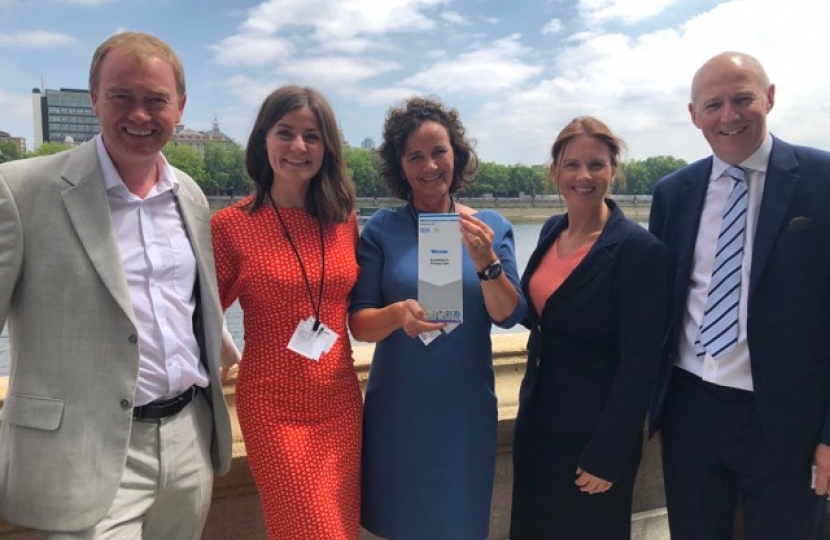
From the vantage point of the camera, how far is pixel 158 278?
192 cm

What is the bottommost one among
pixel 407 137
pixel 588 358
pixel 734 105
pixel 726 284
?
pixel 588 358

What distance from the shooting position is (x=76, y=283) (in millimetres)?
1721

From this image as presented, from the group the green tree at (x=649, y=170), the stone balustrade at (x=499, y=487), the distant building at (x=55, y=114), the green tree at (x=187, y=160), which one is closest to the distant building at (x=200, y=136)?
the distant building at (x=55, y=114)

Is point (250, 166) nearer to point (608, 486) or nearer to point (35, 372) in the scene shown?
point (35, 372)

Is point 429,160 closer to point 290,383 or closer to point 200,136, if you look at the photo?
point 290,383

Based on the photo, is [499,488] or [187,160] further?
[187,160]

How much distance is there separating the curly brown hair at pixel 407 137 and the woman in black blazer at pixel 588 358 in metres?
0.36

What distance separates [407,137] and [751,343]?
1458 millimetres

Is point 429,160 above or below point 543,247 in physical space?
above

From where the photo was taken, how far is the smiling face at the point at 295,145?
7.41 feet

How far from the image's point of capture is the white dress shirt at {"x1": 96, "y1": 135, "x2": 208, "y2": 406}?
1865mm

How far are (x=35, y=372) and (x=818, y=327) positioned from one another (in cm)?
244

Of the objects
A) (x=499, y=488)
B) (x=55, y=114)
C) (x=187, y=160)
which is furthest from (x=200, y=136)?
(x=499, y=488)

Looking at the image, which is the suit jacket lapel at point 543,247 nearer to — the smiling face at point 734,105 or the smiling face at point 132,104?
the smiling face at point 734,105
